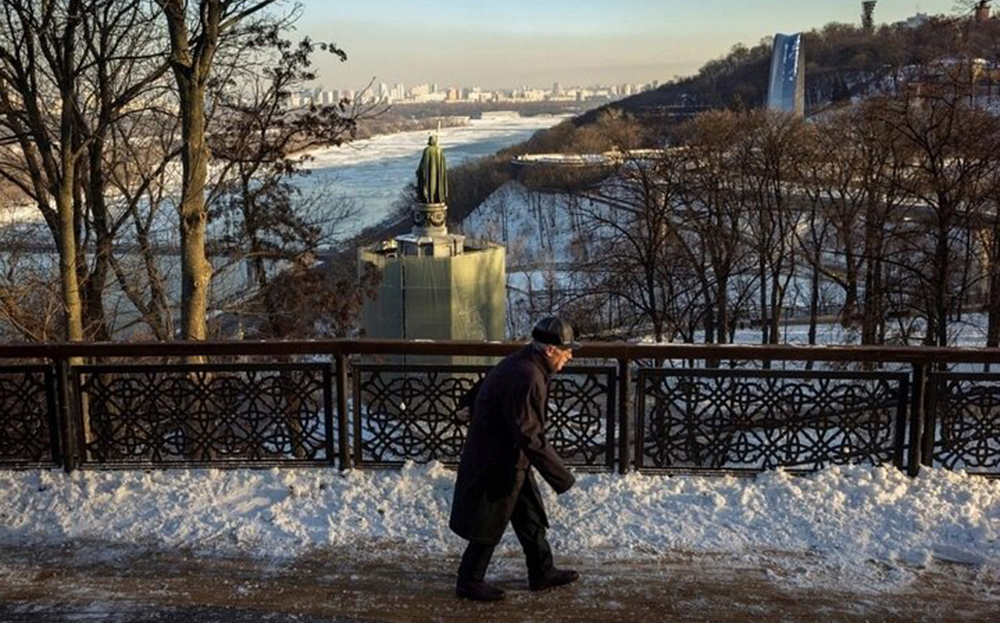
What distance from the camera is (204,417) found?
19.9 feet

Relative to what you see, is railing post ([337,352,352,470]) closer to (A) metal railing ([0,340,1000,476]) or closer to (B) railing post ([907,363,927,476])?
(A) metal railing ([0,340,1000,476])

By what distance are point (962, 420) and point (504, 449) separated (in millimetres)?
3550

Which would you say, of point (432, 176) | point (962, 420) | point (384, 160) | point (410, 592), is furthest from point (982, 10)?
point (384, 160)

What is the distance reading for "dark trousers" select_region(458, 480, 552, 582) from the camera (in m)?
4.37

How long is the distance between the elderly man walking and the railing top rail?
1.53m

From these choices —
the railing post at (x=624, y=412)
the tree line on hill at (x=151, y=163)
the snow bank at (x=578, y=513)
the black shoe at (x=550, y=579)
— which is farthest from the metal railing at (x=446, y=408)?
the tree line on hill at (x=151, y=163)

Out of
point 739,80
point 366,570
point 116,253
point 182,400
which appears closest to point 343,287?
point 116,253

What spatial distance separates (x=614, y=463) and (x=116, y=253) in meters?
12.7

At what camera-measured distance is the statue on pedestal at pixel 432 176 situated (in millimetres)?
16656

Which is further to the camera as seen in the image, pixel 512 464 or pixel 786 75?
pixel 786 75

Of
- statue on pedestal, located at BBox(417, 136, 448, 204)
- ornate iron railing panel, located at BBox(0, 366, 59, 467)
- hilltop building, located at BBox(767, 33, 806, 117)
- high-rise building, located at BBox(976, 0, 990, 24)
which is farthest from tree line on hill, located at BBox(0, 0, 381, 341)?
hilltop building, located at BBox(767, 33, 806, 117)

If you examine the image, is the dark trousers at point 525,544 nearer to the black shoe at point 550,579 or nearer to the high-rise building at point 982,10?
the black shoe at point 550,579

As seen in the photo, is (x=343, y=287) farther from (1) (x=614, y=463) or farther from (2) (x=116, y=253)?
(1) (x=614, y=463)

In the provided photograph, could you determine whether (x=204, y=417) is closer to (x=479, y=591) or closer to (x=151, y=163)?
(x=479, y=591)
